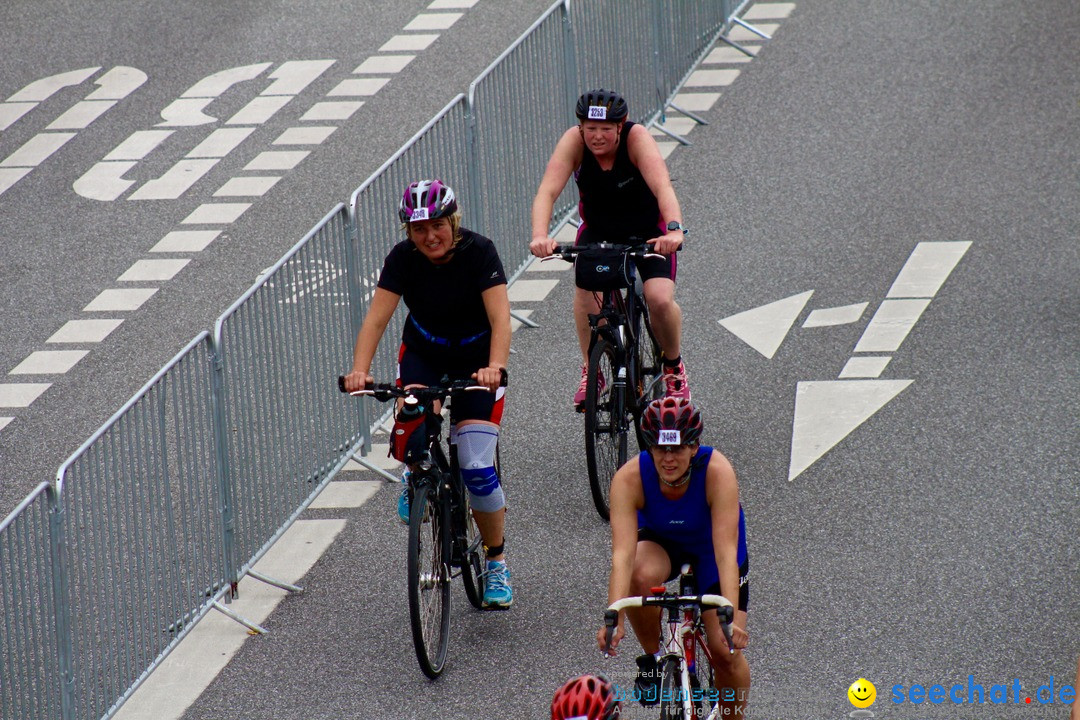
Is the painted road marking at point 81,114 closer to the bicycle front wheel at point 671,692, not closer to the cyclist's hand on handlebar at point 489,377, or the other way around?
the cyclist's hand on handlebar at point 489,377

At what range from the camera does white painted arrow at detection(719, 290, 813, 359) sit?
12.5 meters

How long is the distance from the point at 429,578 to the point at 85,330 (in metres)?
6.02

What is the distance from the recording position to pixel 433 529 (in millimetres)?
8508

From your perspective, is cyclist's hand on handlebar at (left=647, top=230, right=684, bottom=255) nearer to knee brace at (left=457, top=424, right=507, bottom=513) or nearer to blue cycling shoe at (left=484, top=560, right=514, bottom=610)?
knee brace at (left=457, top=424, right=507, bottom=513)

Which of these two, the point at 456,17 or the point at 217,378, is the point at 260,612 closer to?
the point at 217,378

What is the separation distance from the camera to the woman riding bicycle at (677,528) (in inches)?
273

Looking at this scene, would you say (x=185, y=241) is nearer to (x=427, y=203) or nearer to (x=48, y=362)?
(x=48, y=362)

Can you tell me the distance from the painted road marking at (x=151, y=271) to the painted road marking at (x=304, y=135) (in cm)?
274

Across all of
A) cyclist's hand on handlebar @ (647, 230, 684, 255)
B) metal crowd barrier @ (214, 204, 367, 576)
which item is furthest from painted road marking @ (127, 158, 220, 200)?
cyclist's hand on handlebar @ (647, 230, 684, 255)

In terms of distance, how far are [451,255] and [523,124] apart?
5.18 m

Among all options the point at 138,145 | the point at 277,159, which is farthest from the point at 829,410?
the point at 138,145

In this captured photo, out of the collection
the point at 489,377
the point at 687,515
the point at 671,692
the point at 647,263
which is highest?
the point at 489,377

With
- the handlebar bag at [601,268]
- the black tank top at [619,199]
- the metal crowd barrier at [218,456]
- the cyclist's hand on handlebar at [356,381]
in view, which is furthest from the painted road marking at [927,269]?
the cyclist's hand on handlebar at [356,381]

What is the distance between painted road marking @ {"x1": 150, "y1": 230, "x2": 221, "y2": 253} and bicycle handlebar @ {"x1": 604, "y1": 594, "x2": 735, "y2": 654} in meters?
9.01
